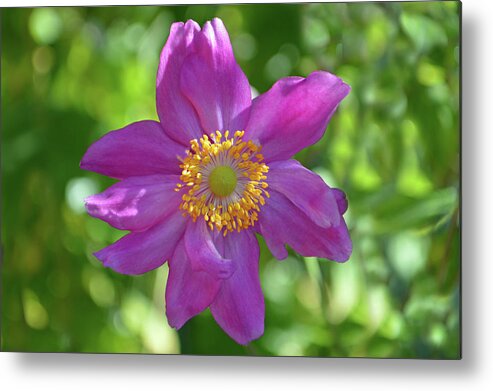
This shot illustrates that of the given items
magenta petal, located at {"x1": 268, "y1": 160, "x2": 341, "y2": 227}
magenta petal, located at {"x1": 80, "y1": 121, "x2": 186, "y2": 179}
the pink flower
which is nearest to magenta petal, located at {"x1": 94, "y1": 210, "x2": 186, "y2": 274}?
the pink flower

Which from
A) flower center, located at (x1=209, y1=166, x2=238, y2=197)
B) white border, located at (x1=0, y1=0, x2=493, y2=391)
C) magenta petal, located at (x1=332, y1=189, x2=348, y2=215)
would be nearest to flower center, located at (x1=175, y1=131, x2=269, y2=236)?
flower center, located at (x1=209, y1=166, x2=238, y2=197)

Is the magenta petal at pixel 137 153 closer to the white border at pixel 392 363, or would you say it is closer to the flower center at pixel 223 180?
the flower center at pixel 223 180

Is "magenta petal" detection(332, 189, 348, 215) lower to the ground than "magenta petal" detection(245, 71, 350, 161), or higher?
lower

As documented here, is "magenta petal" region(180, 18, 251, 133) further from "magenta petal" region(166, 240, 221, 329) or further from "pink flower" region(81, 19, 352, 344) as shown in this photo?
"magenta petal" region(166, 240, 221, 329)

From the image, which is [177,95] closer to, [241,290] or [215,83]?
[215,83]

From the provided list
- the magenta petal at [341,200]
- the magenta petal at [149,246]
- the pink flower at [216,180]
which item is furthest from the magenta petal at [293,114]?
the magenta petal at [149,246]

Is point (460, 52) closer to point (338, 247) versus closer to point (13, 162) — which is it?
point (338, 247)
